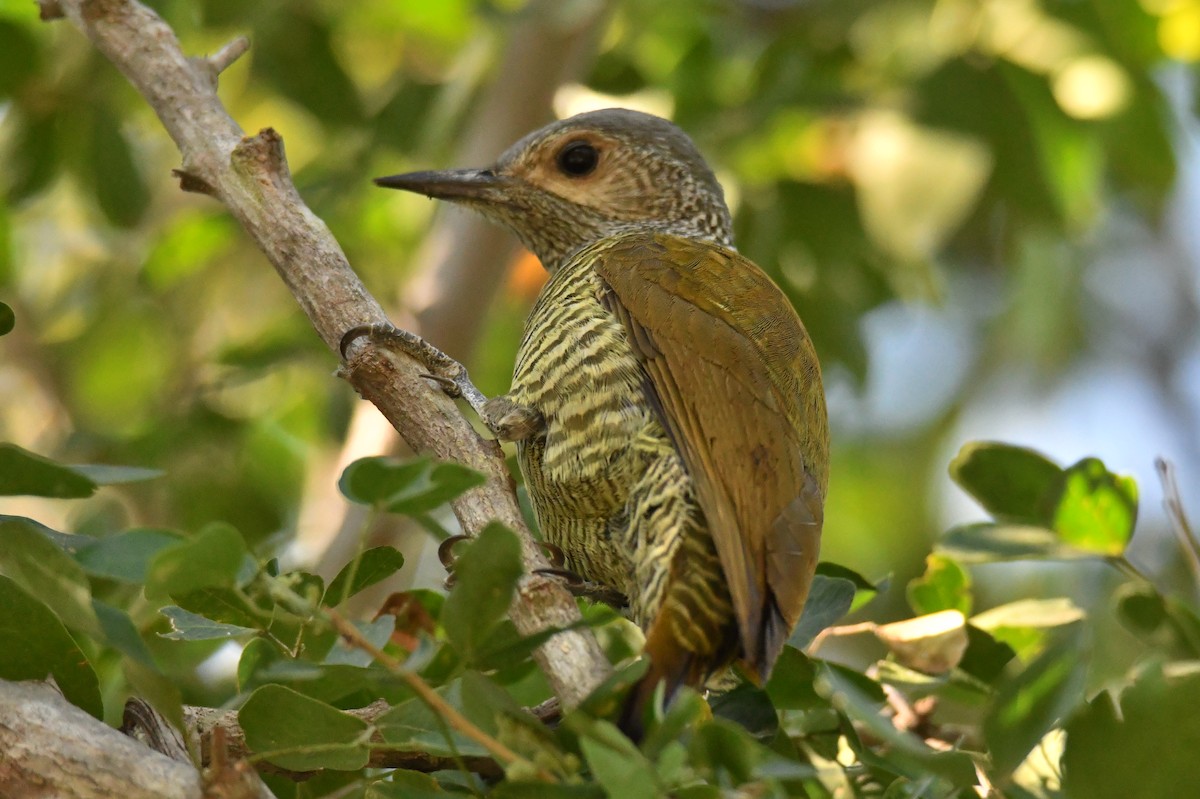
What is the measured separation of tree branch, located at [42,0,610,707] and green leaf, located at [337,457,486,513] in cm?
36

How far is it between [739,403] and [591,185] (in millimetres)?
1189

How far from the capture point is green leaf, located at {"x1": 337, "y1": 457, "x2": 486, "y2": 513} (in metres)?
1.51

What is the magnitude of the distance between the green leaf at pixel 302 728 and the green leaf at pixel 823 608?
2.45 feet

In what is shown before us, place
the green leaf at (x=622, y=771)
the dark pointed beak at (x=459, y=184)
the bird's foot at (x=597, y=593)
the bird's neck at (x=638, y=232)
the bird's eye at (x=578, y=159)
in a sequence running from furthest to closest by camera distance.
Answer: the bird's eye at (x=578, y=159), the bird's neck at (x=638, y=232), the dark pointed beak at (x=459, y=184), the bird's foot at (x=597, y=593), the green leaf at (x=622, y=771)

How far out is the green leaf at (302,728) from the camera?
5.32ft

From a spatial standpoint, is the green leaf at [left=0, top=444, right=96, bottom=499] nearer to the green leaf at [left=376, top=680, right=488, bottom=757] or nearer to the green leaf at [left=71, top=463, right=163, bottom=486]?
the green leaf at [left=71, top=463, right=163, bottom=486]

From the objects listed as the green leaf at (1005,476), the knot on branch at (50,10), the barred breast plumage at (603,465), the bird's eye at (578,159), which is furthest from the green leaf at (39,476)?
the bird's eye at (578,159)

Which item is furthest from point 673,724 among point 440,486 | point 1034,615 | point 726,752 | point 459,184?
point 459,184

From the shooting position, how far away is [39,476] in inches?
63.3

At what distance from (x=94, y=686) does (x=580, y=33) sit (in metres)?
2.85

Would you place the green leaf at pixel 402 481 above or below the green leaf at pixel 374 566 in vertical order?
above

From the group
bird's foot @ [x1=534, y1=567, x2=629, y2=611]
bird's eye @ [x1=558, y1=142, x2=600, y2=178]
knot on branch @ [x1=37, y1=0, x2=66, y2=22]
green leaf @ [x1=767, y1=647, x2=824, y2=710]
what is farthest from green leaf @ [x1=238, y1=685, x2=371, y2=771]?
bird's eye @ [x1=558, y1=142, x2=600, y2=178]

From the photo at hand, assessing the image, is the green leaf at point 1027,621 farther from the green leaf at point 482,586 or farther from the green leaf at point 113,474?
the green leaf at point 113,474

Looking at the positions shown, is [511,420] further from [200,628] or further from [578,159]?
[578,159]
